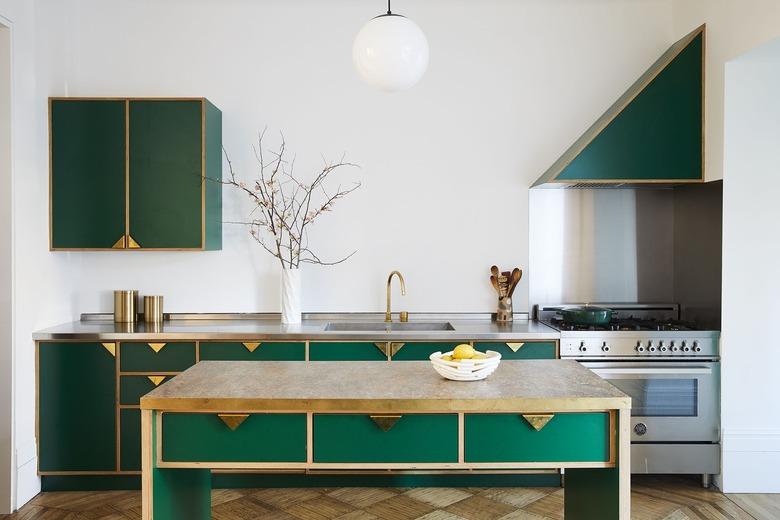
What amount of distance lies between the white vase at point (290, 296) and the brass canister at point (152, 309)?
85cm

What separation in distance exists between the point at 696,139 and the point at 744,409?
163cm

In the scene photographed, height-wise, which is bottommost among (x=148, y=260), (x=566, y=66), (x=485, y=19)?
(x=148, y=260)

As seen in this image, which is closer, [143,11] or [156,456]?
[156,456]

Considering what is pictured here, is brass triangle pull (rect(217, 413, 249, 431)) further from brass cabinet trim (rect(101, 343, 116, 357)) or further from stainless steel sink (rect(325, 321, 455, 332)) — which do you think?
stainless steel sink (rect(325, 321, 455, 332))

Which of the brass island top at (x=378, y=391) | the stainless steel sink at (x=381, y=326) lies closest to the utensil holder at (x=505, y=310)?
the stainless steel sink at (x=381, y=326)

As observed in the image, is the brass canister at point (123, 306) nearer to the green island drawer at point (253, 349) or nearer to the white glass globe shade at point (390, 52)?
the green island drawer at point (253, 349)

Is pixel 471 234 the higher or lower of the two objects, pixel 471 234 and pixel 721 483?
the higher

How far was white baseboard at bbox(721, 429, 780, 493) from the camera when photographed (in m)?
3.87

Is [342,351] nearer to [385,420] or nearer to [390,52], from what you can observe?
[385,420]

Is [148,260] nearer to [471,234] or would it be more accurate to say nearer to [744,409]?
[471,234]

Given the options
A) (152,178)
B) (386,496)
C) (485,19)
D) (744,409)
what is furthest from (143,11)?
(744,409)

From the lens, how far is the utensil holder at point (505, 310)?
14.6ft

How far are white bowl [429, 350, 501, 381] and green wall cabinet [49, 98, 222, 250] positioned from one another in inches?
87.6

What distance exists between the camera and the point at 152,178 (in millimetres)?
4164
